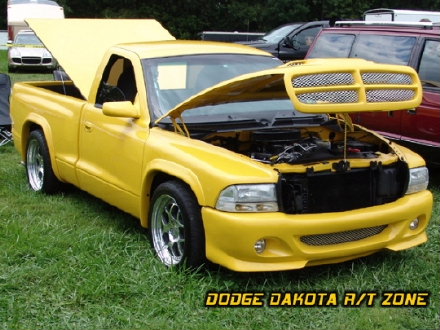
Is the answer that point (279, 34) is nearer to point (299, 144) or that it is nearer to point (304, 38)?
point (304, 38)

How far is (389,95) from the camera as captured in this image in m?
4.02

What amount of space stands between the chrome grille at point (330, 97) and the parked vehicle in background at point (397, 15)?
7.72 meters

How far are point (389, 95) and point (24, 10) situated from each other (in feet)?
80.6

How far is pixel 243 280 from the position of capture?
4242mm

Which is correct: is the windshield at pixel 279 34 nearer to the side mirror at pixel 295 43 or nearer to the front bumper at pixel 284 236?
the side mirror at pixel 295 43

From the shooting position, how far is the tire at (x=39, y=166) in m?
6.30

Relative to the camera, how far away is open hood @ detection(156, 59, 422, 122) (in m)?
3.76

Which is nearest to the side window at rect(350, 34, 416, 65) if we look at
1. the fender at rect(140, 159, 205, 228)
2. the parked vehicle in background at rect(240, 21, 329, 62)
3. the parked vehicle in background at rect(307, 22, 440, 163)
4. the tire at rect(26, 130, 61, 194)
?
the parked vehicle in background at rect(307, 22, 440, 163)

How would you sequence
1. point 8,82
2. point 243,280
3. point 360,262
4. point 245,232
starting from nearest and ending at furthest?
point 245,232 < point 243,280 < point 360,262 < point 8,82

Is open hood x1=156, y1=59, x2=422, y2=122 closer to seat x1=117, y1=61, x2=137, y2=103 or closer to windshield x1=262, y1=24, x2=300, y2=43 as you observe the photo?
seat x1=117, y1=61, x2=137, y2=103

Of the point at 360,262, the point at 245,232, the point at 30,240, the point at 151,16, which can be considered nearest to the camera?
the point at 245,232

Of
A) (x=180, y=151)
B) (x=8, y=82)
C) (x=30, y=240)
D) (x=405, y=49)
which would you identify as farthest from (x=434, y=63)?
(x=8, y=82)

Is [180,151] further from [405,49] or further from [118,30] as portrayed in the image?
Answer: [405,49]

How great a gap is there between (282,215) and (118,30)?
3.77 metres
